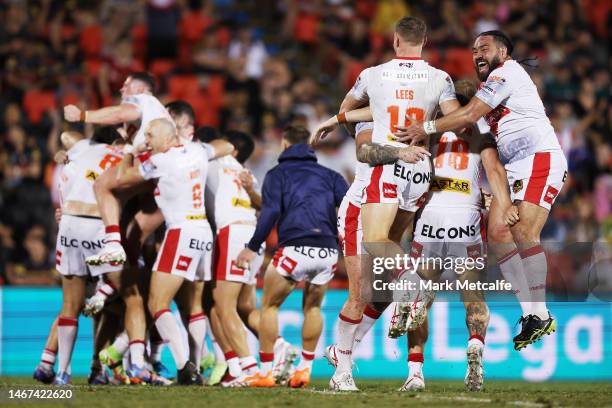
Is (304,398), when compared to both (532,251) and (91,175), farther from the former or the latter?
(91,175)

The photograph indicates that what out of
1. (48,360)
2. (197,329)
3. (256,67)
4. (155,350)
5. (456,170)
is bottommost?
(48,360)

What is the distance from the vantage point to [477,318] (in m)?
10.8

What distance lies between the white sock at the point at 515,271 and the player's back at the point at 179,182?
321 centimetres

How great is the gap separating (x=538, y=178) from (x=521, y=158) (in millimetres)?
257

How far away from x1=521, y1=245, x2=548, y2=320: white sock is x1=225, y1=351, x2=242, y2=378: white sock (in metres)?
3.43

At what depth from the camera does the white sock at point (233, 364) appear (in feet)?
40.3

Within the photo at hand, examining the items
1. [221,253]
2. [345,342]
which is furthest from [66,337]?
[345,342]

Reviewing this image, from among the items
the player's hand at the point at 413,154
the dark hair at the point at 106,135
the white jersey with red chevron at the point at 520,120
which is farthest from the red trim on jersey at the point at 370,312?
the dark hair at the point at 106,135

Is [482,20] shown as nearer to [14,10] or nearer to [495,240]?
[14,10]

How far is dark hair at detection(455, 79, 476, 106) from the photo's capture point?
36.6 ft

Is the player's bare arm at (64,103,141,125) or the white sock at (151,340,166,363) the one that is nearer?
the player's bare arm at (64,103,141,125)

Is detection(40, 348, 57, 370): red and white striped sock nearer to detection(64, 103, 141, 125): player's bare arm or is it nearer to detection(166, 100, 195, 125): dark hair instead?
detection(64, 103, 141, 125): player's bare arm

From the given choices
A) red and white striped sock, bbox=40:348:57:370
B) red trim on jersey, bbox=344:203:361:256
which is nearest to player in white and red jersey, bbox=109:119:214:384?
red and white striped sock, bbox=40:348:57:370

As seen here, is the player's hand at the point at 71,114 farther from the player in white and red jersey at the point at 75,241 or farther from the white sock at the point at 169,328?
the white sock at the point at 169,328
